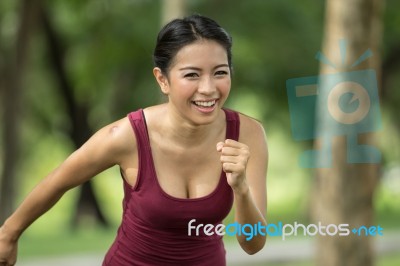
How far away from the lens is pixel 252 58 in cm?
1752

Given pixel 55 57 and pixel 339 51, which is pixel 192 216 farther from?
pixel 55 57

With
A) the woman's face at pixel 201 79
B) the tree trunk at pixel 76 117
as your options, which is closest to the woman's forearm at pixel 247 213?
the woman's face at pixel 201 79

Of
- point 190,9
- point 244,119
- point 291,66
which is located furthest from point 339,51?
point 291,66

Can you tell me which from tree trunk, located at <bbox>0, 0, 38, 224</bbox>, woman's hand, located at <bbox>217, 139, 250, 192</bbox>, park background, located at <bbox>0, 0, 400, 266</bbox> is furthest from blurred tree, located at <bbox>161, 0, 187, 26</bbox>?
woman's hand, located at <bbox>217, 139, 250, 192</bbox>

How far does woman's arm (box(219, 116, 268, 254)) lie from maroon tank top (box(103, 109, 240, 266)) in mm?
73

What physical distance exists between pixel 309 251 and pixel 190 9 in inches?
204

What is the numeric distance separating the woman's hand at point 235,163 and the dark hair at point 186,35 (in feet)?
1.17

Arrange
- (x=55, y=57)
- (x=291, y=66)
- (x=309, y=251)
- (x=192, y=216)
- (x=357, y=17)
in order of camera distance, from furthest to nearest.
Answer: (x=55, y=57)
(x=291, y=66)
(x=309, y=251)
(x=357, y=17)
(x=192, y=216)

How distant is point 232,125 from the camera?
3635mm

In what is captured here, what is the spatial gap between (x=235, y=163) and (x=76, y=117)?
1739 centimetres

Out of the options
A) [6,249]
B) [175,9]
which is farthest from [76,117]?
[6,249]

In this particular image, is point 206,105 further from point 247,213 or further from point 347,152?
point 347,152

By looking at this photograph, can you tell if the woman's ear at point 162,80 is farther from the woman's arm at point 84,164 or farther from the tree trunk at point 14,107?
the tree trunk at point 14,107

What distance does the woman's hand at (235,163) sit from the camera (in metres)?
3.27
